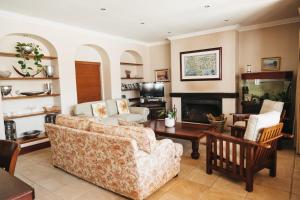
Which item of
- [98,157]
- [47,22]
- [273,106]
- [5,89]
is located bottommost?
[98,157]

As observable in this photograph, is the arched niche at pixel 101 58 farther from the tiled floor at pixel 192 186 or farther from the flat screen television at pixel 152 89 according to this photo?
the tiled floor at pixel 192 186

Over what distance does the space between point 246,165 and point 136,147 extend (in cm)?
140

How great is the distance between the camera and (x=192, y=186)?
2.68 meters

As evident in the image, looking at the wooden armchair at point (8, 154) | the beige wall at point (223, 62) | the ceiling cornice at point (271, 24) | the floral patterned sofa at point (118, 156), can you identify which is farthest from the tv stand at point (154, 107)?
the wooden armchair at point (8, 154)

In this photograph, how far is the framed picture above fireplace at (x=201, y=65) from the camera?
5555 mm

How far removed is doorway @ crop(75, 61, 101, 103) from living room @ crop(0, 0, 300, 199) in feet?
0.10

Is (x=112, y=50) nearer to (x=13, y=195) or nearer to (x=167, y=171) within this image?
(x=167, y=171)

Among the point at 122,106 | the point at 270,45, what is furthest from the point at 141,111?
the point at 270,45

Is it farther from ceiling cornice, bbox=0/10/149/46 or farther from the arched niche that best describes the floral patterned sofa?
the arched niche

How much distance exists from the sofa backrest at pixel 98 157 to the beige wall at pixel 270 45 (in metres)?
4.59

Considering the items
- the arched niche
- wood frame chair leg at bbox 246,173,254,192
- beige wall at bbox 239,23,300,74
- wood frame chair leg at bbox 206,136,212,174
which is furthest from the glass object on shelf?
the arched niche

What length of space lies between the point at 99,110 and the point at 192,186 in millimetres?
3196

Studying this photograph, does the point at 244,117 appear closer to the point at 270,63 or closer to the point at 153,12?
the point at 270,63

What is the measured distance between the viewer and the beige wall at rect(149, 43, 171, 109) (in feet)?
22.6
